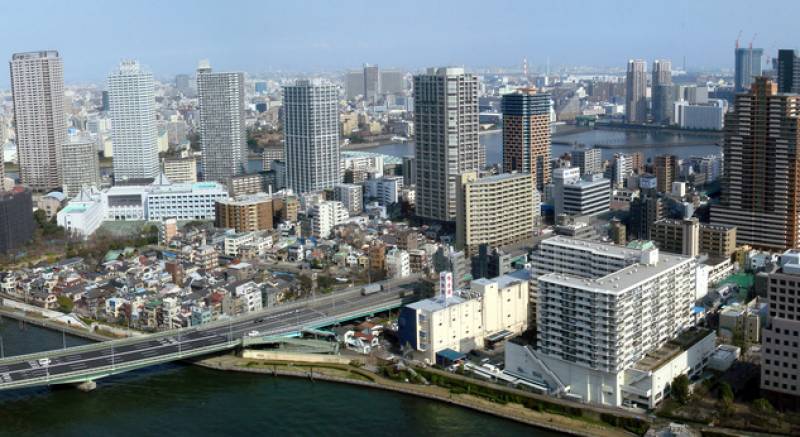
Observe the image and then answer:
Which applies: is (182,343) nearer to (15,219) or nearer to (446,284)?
(446,284)

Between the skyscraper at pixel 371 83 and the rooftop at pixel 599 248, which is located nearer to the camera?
the rooftop at pixel 599 248

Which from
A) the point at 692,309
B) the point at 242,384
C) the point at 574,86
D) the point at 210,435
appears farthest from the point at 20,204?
the point at 574,86

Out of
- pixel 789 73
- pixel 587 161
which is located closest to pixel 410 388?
pixel 587 161

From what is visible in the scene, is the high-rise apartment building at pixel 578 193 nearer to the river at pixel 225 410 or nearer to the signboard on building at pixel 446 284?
the signboard on building at pixel 446 284

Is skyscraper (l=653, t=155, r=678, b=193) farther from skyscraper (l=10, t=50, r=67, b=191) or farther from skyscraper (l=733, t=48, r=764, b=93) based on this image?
skyscraper (l=733, t=48, r=764, b=93)

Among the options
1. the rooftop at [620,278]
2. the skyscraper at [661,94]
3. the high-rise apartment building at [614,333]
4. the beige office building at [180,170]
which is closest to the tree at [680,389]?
the high-rise apartment building at [614,333]

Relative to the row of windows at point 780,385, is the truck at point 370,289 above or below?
above
